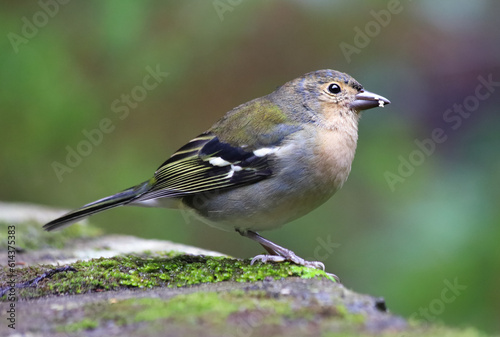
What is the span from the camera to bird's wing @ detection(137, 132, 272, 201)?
3.93m

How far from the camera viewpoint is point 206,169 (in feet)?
13.5

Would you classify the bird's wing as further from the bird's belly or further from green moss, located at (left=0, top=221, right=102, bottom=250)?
green moss, located at (left=0, top=221, right=102, bottom=250)

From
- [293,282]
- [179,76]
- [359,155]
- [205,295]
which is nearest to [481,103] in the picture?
[359,155]

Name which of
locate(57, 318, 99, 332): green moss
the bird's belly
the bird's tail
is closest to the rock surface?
locate(57, 318, 99, 332): green moss

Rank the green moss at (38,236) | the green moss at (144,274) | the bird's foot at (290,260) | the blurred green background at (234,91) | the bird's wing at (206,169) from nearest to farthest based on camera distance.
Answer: the green moss at (144,274) → the bird's foot at (290,260) → the bird's wing at (206,169) → the green moss at (38,236) → the blurred green background at (234,91)

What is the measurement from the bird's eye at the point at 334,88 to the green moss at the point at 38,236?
84.5 inches

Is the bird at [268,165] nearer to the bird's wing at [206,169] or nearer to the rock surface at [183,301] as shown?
the bird's wing at [206,169]

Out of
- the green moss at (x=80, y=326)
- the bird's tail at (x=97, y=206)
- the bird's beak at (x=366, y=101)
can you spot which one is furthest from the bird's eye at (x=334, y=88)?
the green moss at (x=80, y=326)

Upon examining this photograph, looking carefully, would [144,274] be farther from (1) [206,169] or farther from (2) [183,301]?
(1) [206,169]

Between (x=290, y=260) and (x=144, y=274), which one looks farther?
(x=290, y=260)

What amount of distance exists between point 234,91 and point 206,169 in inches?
120

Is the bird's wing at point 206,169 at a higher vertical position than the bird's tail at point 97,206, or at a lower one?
higher

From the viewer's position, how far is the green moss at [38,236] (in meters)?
4.28

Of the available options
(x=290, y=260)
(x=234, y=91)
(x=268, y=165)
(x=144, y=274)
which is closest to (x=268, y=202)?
(x=268, y=165)
